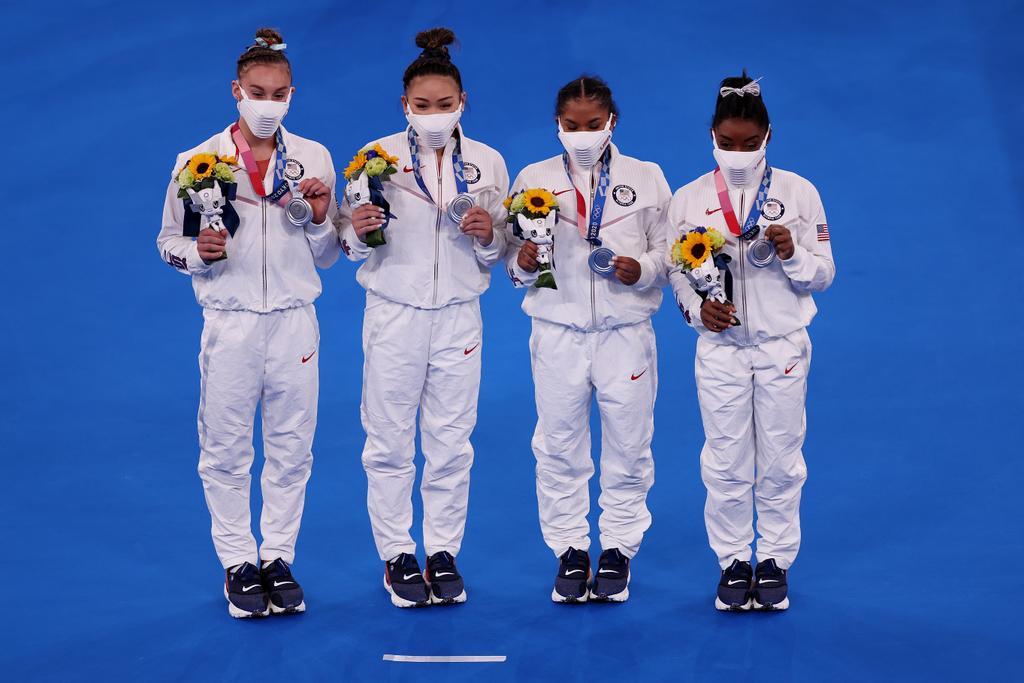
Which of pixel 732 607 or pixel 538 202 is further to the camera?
pixel 732 607

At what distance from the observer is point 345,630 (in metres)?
6.59

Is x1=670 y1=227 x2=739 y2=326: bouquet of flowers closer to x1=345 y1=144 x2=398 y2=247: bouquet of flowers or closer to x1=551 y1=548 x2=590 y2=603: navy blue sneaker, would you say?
x1=345 y1=144 x2=398 y2=247: bouquet of flowers

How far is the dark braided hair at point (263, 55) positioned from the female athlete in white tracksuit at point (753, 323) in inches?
83.6

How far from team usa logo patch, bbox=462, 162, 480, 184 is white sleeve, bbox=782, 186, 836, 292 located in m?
1.61

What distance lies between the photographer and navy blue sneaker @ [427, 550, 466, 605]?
6859 millimetres

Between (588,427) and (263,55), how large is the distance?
2.51 m

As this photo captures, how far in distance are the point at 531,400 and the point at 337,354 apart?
1.82m

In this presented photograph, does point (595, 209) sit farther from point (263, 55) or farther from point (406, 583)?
point (406, 583)

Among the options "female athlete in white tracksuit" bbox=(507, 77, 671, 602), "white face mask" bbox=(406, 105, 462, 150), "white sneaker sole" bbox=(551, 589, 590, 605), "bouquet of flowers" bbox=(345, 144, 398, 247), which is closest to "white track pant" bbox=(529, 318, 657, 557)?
"female athlete in white tracksuit" bbox=(507, 77, 671, 602)

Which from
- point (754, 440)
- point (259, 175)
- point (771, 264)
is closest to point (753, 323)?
point (771, 264)

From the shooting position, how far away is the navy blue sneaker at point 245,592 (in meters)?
6.69

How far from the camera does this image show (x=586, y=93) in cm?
637

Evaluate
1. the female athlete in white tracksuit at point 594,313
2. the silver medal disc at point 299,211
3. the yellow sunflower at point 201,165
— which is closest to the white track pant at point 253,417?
the silver medal disc at point 299,211

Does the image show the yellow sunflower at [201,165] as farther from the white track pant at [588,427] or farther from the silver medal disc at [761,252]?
the silver medal disc at [761,252]
